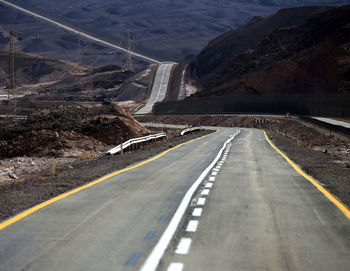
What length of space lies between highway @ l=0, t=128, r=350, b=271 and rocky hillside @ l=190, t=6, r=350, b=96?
7332cm

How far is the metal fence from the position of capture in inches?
2650

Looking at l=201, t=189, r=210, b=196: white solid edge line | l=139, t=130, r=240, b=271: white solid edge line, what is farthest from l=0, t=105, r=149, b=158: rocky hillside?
l=139, t=130, r=240, b=271: white solid edge line

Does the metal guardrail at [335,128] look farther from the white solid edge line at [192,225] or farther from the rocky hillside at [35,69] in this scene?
the rocky hillside at [35,69]

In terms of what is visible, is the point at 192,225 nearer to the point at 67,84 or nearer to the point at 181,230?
the point at 181,230

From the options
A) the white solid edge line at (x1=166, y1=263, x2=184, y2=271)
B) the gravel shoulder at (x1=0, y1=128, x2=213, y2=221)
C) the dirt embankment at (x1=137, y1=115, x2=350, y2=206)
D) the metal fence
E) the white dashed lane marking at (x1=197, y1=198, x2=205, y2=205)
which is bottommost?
the dirt embankment at (x1=137, y1=115, x2=350, y2=206)

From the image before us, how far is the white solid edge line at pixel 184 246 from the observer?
6.32 meters

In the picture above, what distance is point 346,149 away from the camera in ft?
108

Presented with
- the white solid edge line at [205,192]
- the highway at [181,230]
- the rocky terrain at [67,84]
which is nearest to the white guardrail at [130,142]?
the highway at [181,230]

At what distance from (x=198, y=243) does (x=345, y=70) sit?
263 ft

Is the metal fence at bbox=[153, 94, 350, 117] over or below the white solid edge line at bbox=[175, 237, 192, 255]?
over

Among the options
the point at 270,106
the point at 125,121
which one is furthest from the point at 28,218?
the point at 270,106

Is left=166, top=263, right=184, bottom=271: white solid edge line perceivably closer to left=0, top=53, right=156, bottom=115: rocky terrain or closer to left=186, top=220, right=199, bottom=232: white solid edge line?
left=186, top=220, right=199, bottom=232: white solid edge line

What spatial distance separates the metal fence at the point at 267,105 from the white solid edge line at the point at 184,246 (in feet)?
204

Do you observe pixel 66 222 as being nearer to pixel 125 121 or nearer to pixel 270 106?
pixel 125 121
